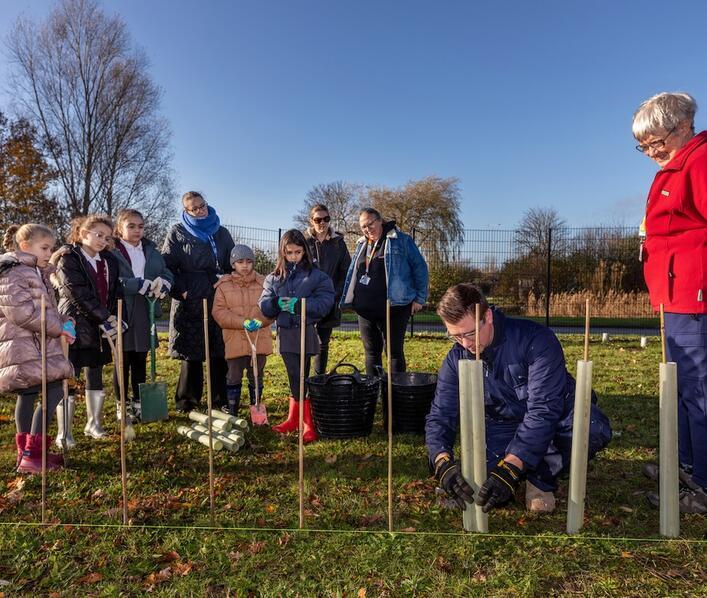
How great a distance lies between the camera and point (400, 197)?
92.2ft

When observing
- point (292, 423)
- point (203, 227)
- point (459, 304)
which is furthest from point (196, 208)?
point (459, 304)

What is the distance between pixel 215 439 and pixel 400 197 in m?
25.1

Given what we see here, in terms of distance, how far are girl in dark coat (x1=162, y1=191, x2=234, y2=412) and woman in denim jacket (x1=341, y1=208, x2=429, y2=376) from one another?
4.27ft

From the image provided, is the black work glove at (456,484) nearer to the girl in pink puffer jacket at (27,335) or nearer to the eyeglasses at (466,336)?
the eyeglasses at (466,336)

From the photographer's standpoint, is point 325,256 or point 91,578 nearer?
point 91,578

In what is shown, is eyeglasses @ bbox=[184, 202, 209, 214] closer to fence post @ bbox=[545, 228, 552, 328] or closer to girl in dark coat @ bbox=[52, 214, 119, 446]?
girl in dark coat @ bbox=[52, 214, 119, 446]

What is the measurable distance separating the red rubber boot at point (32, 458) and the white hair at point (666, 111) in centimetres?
417

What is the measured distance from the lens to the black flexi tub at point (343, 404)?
4238mm

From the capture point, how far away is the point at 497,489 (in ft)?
8.67

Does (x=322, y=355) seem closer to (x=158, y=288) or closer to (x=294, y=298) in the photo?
(x=294, y=298)

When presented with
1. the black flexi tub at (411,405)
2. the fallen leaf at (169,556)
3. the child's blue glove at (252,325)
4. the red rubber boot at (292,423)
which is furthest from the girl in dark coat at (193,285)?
the fallen leaf at (169,556)

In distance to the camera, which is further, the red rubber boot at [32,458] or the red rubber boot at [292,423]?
the red rubber boot at [292,423]

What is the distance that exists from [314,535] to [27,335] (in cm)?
234

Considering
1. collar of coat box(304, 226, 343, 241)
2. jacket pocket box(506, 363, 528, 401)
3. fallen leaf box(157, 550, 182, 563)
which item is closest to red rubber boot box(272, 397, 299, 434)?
collar of coat box(304, 226, 343, 241)
